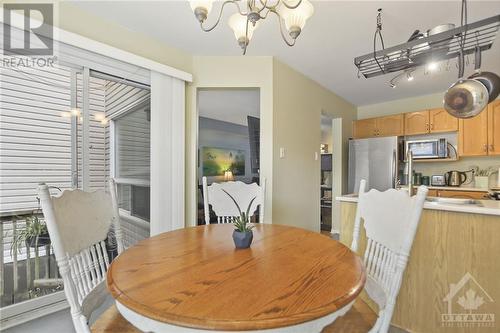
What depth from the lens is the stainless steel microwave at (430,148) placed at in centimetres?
366

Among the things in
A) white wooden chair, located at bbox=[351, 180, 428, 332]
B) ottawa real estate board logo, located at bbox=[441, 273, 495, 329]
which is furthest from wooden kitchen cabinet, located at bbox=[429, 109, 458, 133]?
white wooden chair, located at bbox=[351, 180, 428, 332]

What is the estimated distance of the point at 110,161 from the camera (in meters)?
2.31

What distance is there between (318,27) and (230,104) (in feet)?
5.08

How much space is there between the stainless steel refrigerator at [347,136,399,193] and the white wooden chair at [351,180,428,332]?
279cm

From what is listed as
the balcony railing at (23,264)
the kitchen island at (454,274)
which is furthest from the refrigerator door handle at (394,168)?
the balcony railing at (23,264)

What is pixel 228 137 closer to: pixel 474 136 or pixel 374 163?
pixel 374 163

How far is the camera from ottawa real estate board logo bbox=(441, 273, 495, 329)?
148cm

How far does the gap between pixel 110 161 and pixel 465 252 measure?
2.84m

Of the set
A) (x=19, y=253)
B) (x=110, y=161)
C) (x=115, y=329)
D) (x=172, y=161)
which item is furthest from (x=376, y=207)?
(x=19, y=253)

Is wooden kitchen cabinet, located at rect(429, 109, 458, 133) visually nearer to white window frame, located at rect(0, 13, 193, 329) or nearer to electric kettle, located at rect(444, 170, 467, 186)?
electric kettle, located at rect(444, 170, 467, 186)

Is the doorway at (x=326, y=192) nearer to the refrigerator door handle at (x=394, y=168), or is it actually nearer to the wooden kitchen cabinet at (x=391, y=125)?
the wooden kitchen cabinet at (x=391, y=125)

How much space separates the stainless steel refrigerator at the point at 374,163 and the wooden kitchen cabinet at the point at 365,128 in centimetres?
43

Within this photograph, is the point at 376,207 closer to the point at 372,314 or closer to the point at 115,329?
the point at 372,314

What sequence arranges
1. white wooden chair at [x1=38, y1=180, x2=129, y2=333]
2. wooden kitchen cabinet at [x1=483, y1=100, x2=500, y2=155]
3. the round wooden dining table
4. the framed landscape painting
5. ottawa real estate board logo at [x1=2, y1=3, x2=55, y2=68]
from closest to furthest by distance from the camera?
the round wooden dining table < white wooden chair at [x1=38, y1=180, x2=129, y2=333] < ottawa real estate board logo at [x1=2, y1=3, x2=55, y2=68] < the framed landscape painting < wooden kitchen cabinet at [x1=483, y1=100, x2=500, y2=155]
